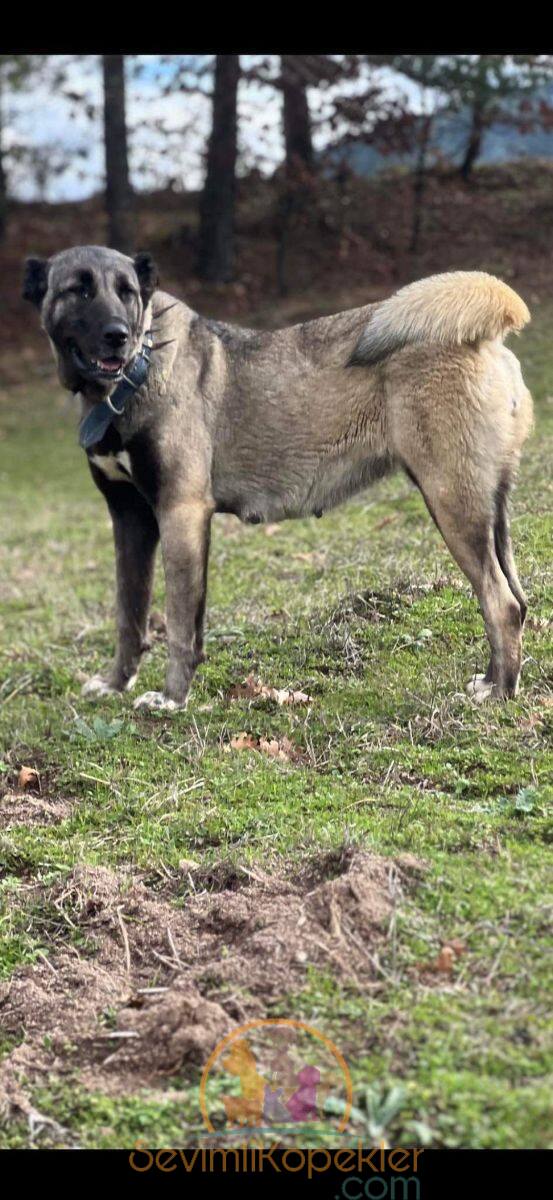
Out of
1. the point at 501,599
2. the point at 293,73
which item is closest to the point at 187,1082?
the point at 501,599

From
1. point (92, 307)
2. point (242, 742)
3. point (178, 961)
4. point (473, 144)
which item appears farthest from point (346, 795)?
point (473, 144)

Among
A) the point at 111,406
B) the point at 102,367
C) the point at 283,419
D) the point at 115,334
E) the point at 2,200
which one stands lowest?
the point at 2,200

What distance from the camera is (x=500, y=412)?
15.8ft

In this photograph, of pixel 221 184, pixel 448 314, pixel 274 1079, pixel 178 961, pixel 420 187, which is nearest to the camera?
pixel 274 1079

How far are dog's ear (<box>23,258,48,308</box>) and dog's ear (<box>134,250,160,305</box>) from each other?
0.40 meters

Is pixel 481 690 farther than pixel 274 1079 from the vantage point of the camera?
Yes

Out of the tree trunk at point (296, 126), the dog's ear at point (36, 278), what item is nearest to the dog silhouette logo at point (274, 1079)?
the dog's ear at point (36, 278)

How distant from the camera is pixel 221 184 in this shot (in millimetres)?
17969

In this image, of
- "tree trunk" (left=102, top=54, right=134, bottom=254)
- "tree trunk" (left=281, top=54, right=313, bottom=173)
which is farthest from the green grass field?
"tree trunk" (left=281, top=54, right=313, bottom=173)

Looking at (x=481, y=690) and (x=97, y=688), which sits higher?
(x=481, y=690)

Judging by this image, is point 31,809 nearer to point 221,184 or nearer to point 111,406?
point 111,406

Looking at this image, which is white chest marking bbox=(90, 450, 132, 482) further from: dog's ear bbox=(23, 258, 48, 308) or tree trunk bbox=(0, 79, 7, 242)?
tree trunk bbox=(0, 79, 7, 242)

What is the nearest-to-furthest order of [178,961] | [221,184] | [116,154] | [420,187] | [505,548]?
[178,961] → [505,548] → [116,154] → [420,187] → [221,184]

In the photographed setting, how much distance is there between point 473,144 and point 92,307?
15.6 meters
